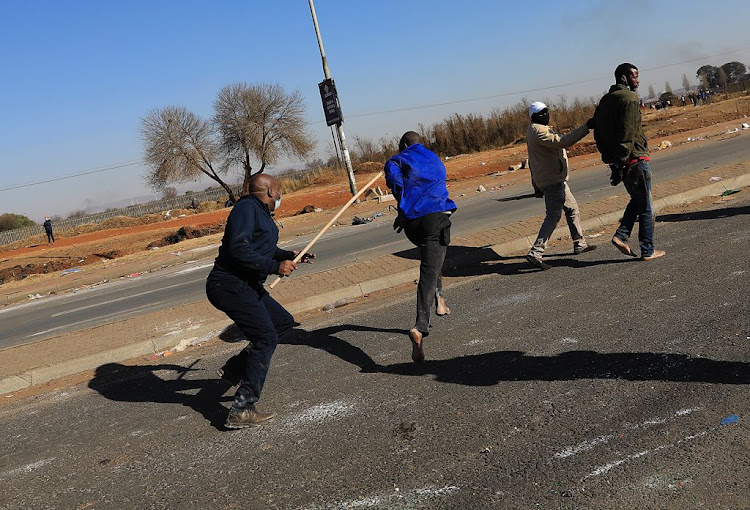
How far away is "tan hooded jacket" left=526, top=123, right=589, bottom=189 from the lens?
811 cm

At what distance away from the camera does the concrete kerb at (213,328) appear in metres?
7.20

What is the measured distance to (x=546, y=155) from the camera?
8367mm

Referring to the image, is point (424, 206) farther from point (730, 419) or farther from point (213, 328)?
point (213, 328)

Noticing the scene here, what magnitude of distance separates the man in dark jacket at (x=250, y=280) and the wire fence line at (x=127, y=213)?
53.3 metres

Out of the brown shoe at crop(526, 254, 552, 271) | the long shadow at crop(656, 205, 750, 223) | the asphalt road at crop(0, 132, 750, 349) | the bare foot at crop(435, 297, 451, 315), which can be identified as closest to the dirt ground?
the asphalt road at crop(0, 132, 750, 349)

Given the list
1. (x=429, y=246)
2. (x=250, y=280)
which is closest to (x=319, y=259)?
(x=429, y=246)

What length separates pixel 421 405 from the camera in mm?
4633

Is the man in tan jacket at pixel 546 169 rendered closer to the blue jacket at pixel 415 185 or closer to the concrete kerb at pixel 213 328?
the concrete kerb at pixel 213 328

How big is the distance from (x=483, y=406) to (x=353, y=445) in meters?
0.84

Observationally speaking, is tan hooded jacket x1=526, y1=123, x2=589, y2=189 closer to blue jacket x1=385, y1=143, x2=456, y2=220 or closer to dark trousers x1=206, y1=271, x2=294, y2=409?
blue jacket x1=385, y1=143, x2=456, y2=220

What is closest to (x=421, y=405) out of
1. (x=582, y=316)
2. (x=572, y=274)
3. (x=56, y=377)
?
(x=582, y=316)

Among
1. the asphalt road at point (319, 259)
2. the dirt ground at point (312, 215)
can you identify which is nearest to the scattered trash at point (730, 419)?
the asphalt road at point (319, 259)

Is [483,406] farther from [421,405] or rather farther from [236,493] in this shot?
[236,493]

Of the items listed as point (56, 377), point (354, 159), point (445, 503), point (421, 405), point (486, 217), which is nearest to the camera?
point (445, 503)
